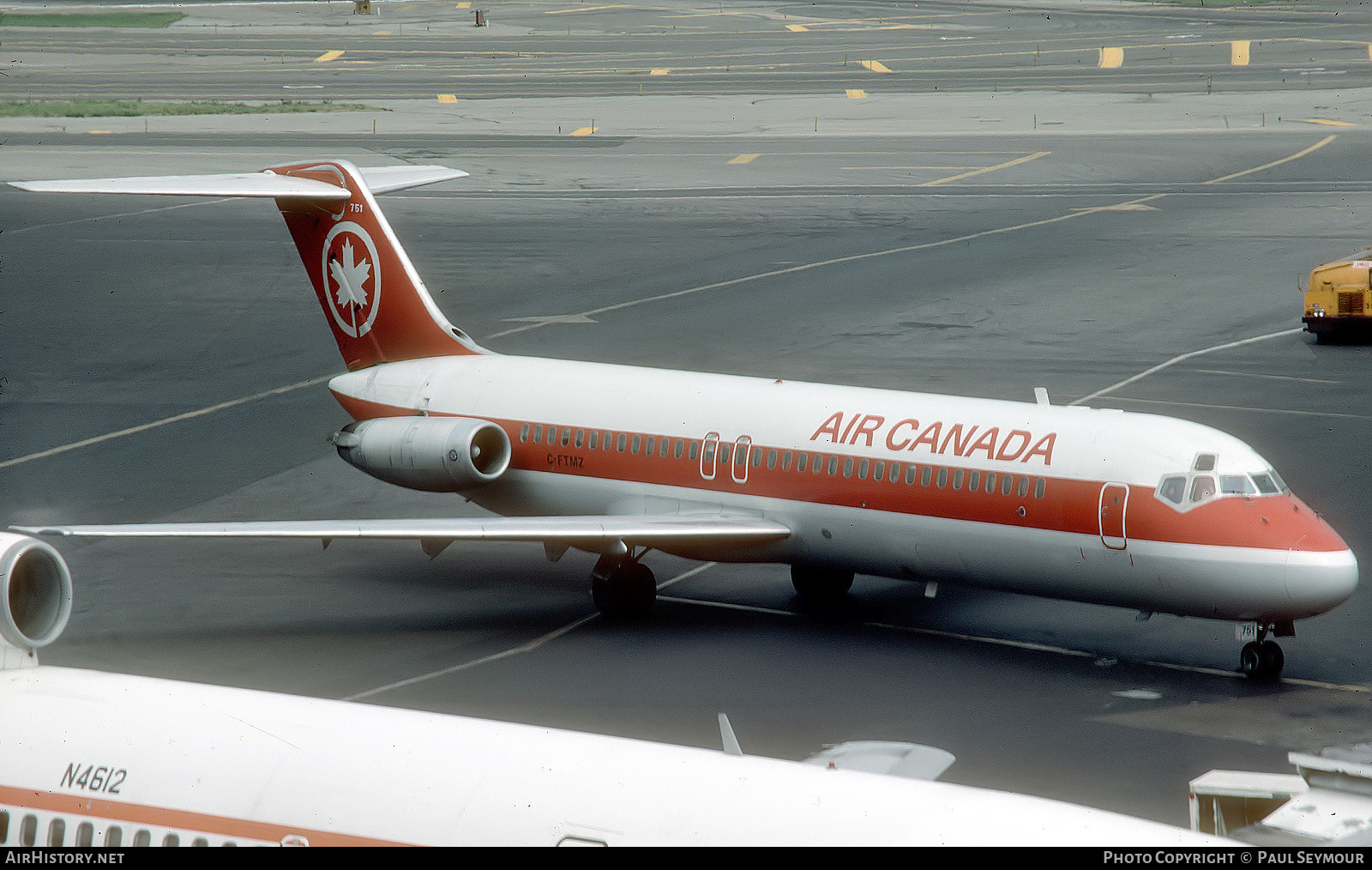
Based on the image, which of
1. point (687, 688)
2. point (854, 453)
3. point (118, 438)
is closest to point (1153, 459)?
point (854, 453)

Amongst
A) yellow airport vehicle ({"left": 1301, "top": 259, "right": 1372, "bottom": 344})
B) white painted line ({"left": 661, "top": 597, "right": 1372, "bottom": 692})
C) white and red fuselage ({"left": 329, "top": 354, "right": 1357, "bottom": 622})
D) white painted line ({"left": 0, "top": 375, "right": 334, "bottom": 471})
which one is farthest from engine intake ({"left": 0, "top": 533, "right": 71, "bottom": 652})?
yellow airport vehicle ({"left": 1301, "top": 259, "right": 1372, "bottom": 344})

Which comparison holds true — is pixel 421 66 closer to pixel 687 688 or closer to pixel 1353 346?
pixel 1353 346

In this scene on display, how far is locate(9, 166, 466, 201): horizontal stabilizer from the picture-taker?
2480cm

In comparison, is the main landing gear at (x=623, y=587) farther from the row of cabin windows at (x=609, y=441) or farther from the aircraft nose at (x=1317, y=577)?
the aircraft nose at (x=1317, y=577)

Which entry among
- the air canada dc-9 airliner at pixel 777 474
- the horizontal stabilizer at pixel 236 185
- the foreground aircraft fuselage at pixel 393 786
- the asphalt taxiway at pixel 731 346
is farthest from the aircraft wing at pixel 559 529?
the foreground aircraft fuselage at pixel 393 786

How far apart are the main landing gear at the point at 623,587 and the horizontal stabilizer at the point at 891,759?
11.7 metres

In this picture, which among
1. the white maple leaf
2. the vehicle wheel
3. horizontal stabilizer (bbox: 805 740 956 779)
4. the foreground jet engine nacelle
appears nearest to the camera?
horizontal stabilizer (bbox: 805 740 956 779)

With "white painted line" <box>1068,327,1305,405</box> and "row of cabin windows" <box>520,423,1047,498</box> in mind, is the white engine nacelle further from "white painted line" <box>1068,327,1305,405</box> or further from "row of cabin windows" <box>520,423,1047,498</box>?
"white painted line" <box>1068,327,1305,405</box>

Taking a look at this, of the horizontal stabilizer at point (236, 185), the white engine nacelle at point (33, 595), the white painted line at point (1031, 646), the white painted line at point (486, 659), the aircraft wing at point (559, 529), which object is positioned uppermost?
the horizontal stabilizer at point (236, 185)

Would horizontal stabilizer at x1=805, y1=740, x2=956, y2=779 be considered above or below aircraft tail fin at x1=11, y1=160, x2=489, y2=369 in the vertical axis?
below

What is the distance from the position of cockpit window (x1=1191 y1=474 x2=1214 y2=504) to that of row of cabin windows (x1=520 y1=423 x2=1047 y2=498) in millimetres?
1759

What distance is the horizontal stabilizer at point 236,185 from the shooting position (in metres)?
24.8

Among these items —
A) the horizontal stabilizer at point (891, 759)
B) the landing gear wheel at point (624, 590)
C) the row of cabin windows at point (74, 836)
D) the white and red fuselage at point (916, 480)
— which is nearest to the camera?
the row of cabin windows at point (74, 836)

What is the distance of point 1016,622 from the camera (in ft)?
77.5
